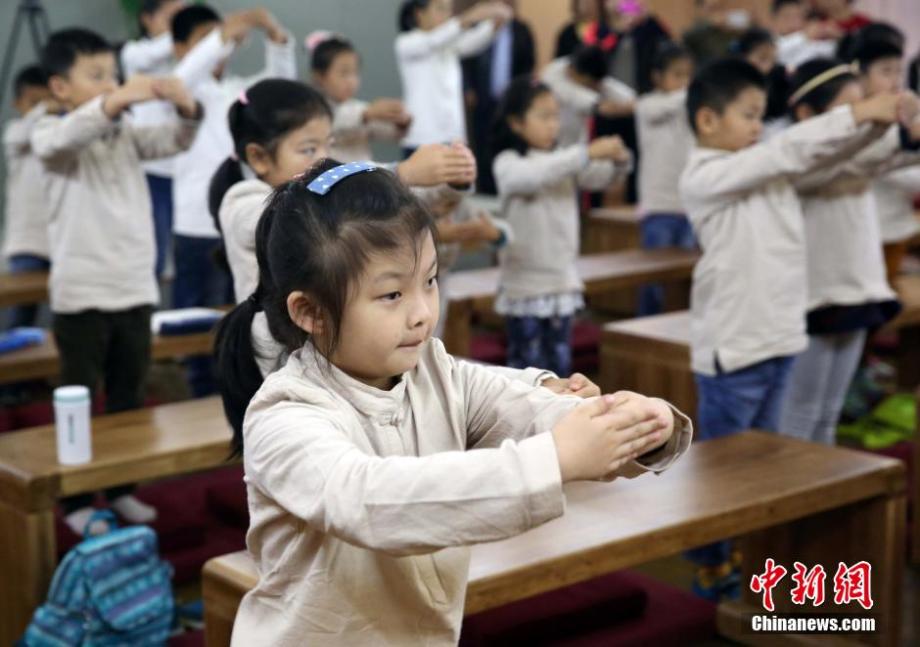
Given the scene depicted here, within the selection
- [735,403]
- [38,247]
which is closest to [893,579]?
[735,403]

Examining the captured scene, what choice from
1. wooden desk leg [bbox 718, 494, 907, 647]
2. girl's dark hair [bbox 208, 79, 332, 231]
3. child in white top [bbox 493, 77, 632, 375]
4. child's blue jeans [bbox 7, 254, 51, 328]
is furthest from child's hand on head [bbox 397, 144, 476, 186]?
child's blue jeans [bbox 7, 254, 51, 328]

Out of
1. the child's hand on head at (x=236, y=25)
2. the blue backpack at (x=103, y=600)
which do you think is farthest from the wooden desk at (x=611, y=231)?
the blue backpack at (x=103, y=600)

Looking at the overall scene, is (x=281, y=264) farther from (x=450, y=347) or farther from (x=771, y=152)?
(x=450, y=347)

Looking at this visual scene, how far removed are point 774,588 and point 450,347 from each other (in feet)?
5.66

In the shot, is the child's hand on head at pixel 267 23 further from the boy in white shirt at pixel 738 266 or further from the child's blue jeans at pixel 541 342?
the boy in white shirt at pixel 738 266

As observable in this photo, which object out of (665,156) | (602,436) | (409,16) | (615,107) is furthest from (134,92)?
(409,16)

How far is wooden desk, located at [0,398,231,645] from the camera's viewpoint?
266 centimetres

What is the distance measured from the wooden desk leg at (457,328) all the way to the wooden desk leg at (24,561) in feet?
6.16

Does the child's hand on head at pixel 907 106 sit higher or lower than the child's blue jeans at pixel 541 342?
higher

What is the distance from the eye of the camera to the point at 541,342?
13.7 feet

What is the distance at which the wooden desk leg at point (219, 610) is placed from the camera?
6.77 feet

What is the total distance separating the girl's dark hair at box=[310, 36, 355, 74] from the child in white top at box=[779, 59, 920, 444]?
6.18 ft

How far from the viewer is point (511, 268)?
4.12 metres

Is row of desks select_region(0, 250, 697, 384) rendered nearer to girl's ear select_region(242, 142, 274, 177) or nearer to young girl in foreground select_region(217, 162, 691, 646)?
girl's ear select_region(242, 142, 274, 177)
